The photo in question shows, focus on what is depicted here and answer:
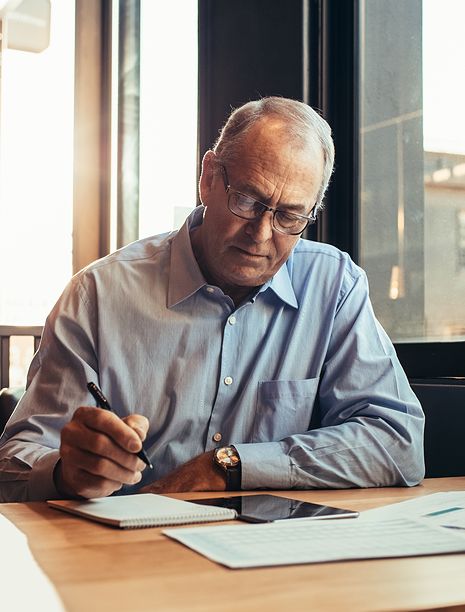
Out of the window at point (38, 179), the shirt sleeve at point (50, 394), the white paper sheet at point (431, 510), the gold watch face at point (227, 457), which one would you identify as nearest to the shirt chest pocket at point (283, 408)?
the gold watch face at point (227, 457)

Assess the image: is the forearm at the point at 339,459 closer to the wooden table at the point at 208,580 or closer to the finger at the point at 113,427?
the finger at the point at 113,427

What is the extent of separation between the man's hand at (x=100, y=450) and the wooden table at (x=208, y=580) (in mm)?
157

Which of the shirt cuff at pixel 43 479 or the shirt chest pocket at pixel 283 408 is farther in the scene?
the shirt chest pocket at pixel 283 408

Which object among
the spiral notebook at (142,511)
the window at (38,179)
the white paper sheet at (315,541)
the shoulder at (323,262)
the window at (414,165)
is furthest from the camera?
the window at (38,179)

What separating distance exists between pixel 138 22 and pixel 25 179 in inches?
39.7

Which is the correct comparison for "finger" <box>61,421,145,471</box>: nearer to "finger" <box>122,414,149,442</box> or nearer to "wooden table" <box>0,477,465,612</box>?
"finger" <box>122,414,149,442</box>

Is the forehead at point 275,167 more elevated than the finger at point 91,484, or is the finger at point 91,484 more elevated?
the forehead at point 275,167

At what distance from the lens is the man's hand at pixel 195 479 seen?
144 centimetres

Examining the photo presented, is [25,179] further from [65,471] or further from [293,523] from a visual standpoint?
[293,523]

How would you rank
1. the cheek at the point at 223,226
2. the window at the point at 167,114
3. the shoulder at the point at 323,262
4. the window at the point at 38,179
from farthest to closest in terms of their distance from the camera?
the window at the point at 38,179, the window at the point at 167,114, the shoulder at the point at 323,262, the cheek at the point at 223,226

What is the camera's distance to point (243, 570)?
0.82 meters

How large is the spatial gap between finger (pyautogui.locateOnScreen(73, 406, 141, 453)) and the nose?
67cm

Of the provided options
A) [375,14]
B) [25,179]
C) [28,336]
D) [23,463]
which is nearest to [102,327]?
[23,463]

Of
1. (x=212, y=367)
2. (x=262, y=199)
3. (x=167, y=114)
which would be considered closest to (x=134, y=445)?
(x=212, y=367)
